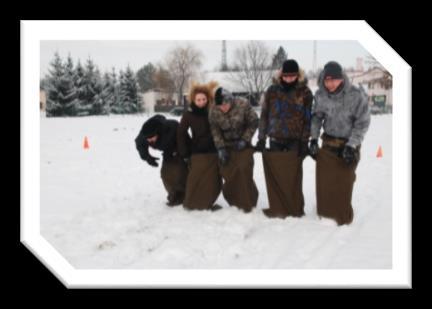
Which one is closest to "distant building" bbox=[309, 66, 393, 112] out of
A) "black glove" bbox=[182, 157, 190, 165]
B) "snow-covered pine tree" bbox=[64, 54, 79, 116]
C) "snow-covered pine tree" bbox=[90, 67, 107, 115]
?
"black glove" bbox=[182, 157, 190, 165]

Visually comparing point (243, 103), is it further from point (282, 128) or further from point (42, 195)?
point (42, 195)

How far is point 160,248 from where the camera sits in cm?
352

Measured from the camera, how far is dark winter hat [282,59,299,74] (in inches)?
147

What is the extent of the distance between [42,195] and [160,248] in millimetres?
2235

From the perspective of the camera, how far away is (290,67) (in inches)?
147

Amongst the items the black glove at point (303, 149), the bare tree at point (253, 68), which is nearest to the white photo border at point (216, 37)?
the black glove at point (303, 149)

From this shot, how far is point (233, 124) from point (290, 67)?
80 cm

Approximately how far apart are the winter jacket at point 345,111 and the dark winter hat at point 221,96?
0.83m

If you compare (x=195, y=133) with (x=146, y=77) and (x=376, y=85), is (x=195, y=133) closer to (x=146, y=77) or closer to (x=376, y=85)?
(x=376, y=85)

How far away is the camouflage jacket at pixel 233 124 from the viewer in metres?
4.05

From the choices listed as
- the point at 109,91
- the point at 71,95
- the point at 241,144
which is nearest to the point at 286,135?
the point at 241,144

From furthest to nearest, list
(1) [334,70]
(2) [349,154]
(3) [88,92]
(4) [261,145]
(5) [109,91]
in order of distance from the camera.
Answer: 1. (3) [88,92]
2. (5) [109,91]
3. (4) [261,145]
4. (2) [349,154]
5. (1) [334,70]

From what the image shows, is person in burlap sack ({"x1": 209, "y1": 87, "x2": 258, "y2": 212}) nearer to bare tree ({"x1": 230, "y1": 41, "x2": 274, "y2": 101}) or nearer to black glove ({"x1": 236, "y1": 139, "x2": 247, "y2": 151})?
black glove ({"x1": 236, "y1": 139, "x2": 247, "y2": 151})

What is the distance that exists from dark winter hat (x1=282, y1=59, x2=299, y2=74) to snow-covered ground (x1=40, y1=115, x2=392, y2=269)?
1.46 meters
